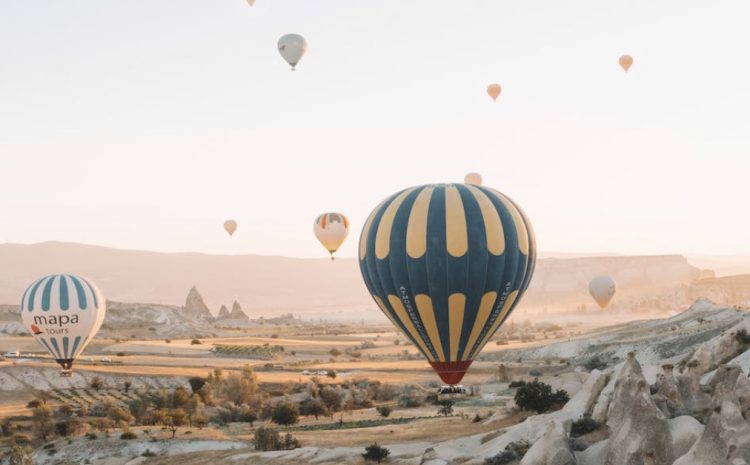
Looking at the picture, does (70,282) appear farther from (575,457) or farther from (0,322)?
(0,322)

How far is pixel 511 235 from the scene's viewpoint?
36344mm

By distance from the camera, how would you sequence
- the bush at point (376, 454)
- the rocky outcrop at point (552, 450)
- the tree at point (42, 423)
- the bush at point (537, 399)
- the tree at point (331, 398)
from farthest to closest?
the tree at point (331, 398)
the tree at point (42, 423)
the bush at point (537, 399)
the bush at point (376, 454)
the rocky outcrop at point (552, 450)

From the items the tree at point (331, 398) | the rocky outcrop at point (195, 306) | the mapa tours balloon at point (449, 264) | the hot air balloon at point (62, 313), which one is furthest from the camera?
the rocky outcrop at point (195, 306)

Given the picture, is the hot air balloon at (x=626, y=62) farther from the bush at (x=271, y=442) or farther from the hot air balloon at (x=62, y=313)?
the bush at (x=271, y=442)

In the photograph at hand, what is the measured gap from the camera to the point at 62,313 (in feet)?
214

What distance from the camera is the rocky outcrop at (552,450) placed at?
24172 mm

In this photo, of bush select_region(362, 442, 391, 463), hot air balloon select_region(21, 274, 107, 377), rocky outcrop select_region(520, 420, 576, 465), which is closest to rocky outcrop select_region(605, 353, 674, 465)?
rocky outcrop select_region(520, 420, 576, 465)

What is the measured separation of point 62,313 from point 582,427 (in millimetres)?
Answer: 47721

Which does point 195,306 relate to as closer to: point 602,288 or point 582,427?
point 602,288

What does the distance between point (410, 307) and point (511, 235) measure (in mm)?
5175

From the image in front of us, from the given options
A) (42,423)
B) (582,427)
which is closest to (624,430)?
(582,427)

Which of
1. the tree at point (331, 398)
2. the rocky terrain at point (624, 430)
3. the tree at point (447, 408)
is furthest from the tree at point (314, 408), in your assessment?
the rocky terrain at point (624, 430)

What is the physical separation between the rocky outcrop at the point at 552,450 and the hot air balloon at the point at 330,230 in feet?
213

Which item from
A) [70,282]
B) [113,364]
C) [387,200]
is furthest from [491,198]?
[113,364]
